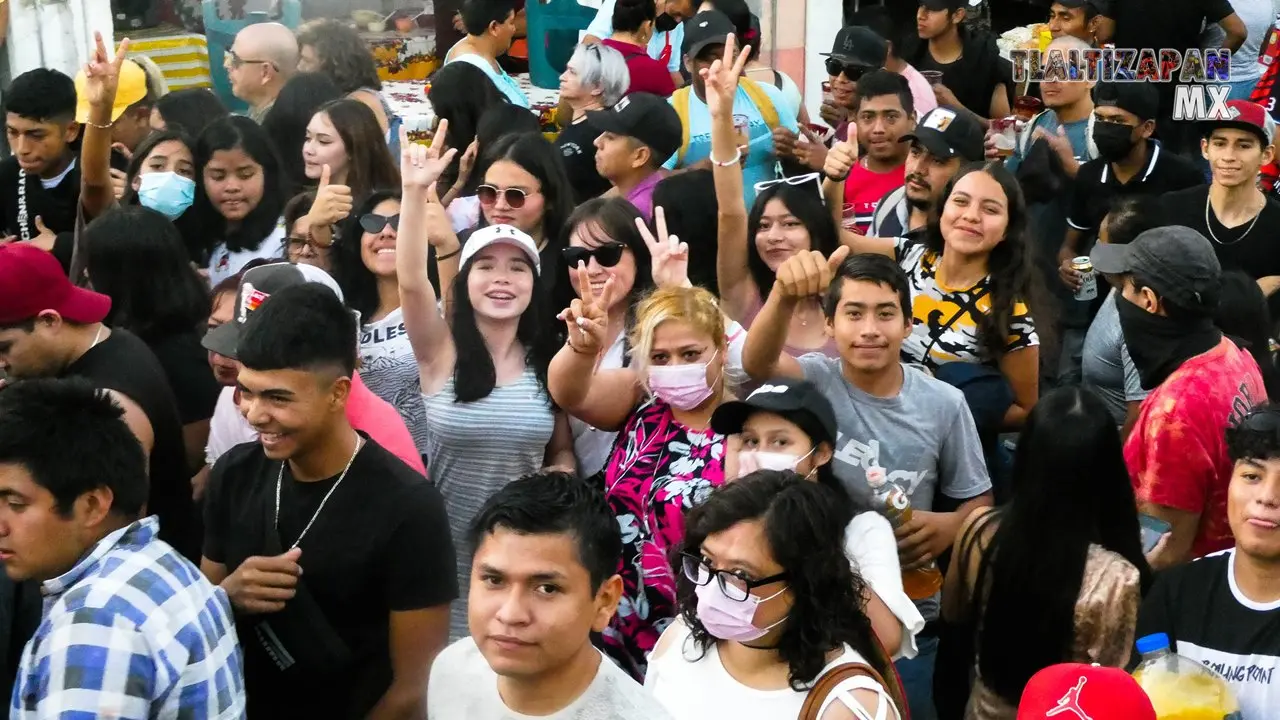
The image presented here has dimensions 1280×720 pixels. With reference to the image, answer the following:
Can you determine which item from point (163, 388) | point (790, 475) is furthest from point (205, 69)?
point (790, 475)

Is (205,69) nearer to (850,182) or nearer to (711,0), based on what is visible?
(711,0)

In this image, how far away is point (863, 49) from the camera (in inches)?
277

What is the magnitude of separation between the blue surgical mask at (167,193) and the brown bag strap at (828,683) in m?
3.50

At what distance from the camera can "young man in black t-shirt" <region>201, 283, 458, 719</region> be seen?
306 centimetres

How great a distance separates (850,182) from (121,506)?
4.03 m

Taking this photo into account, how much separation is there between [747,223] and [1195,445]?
1626mm

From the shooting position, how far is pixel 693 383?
383cm

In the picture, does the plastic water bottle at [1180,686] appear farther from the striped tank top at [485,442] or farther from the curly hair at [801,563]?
the striped tank top at [485,442]

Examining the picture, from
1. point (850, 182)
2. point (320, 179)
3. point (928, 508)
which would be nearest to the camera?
point (928, 508)

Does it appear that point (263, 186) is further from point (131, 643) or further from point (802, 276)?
point (131, 643)

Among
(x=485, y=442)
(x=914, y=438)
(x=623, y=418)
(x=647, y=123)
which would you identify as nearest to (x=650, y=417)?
(x=623, y=418)

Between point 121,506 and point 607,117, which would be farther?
point 607,117

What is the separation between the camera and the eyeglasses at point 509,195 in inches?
198

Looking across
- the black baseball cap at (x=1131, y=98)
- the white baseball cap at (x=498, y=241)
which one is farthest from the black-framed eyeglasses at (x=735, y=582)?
the black baseball cap at (x=1131, y=98)
